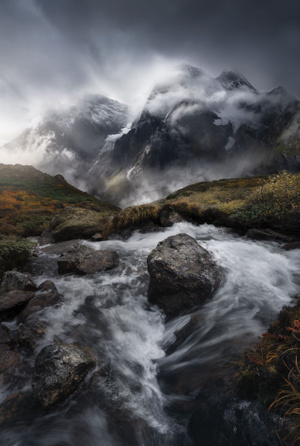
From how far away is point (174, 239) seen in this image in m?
7.98

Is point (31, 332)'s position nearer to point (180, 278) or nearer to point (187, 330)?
point (187, 330)

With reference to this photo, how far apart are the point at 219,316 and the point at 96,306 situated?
3.89 metres

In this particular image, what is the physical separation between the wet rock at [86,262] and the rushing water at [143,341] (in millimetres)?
364

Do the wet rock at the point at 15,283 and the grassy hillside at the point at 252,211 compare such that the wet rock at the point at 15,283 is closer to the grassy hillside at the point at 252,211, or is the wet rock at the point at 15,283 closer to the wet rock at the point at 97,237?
the wet rock at the point at 97,237

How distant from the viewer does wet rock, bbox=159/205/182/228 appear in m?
15.2

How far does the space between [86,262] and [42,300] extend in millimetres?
2755

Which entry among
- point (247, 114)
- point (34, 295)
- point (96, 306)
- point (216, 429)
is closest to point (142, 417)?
point (216, 429)

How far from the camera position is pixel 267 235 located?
37.4 ft

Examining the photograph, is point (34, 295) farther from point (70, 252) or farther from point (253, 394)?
point (253, 394)

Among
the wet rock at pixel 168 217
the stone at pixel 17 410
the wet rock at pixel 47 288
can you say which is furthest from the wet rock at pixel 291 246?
the stone at pixel 17 410

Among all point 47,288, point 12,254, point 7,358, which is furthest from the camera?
point 12,254

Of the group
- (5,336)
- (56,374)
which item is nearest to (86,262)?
(5,336)

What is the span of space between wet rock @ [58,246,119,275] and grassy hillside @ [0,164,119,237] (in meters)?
5.58

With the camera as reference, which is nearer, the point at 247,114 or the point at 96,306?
the point at 96,306
